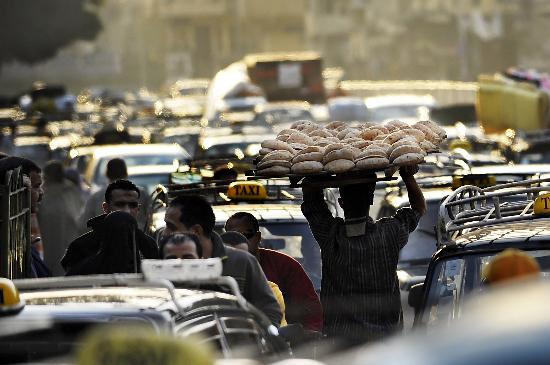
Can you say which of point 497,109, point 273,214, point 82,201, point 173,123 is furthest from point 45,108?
point 273,214

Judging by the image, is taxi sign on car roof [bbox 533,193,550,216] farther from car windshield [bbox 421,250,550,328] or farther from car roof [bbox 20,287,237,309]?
car roof [bbox 20,287,237,309]

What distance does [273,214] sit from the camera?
38.5 feet

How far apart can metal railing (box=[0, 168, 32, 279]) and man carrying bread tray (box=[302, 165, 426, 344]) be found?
2083 millimetres

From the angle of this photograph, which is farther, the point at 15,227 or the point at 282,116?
the point at 282,116

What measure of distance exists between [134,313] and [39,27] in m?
64.8

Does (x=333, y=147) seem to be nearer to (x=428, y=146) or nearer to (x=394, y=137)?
(x=394, y=137)

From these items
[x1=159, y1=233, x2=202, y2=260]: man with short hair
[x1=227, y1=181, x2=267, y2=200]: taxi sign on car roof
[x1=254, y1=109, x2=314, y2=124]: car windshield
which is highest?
[x1=159, y1=233, x2=202, y2=260]: man with short hair

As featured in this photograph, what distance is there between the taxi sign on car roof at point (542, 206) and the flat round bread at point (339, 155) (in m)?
0.87

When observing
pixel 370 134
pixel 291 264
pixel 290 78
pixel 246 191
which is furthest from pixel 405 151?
pixel 290 78

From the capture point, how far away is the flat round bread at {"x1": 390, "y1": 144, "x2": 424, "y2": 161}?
329 inches

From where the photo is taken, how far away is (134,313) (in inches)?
234

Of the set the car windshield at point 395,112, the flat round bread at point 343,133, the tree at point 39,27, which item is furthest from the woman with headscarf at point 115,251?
the tree at point 39,27

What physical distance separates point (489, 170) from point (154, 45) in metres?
121

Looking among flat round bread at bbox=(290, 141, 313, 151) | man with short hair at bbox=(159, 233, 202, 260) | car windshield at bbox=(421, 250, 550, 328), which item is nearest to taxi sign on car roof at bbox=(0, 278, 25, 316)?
man with short hair at bbox=(159, 233, 202, 260)
